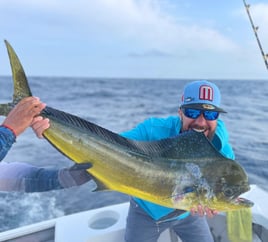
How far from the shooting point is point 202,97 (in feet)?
7.27

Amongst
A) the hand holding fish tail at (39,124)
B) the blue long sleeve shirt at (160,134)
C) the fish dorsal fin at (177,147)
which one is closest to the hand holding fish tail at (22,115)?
the hand holding fish tail at (39,124)

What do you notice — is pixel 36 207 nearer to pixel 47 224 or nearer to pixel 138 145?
pixel 47 224

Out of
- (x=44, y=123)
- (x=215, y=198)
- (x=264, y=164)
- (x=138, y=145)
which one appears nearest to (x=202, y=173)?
(x=215, y=198)

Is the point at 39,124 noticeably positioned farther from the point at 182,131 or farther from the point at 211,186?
the point at 182,131

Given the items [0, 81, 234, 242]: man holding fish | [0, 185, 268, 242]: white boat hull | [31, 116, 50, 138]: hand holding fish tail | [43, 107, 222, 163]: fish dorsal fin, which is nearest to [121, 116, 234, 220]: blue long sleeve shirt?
[0, 81, 234, 242]: man holding fish

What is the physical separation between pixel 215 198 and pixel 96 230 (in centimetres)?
139

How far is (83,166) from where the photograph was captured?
5.29 feet

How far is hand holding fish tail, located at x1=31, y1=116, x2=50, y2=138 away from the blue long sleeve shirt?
32.6 inches

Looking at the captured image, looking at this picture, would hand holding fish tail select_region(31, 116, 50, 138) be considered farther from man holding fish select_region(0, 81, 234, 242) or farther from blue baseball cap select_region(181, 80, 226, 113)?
blue baseball cap select_region(181, 80, 226, 113)

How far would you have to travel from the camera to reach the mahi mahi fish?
63.1 inches

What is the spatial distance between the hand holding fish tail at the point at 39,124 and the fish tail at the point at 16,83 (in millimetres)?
123

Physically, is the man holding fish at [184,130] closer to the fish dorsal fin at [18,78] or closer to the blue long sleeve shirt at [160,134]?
the blue long sleeve shirt at [160,134]

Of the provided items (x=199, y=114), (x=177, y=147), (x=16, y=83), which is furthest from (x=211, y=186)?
(x=16, y=83)

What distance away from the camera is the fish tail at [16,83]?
150 cm
